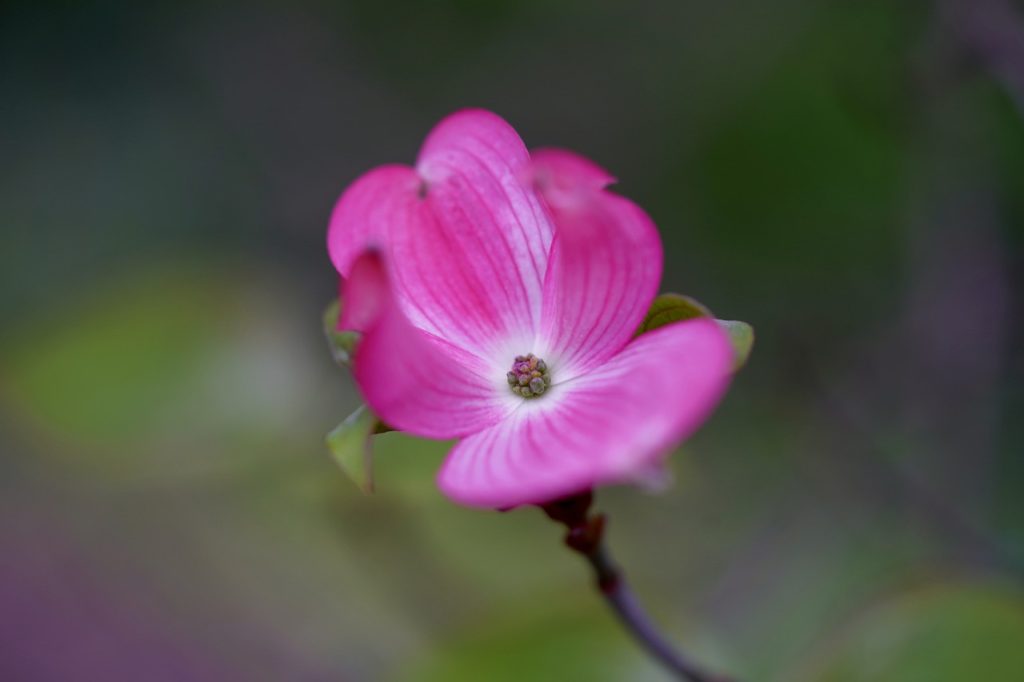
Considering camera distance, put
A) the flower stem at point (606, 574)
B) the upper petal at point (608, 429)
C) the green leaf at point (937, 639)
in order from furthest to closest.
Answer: the green leaf at point (937, 639) → the flower stem at point (606, 574) → the upper petal at point (608, 429)

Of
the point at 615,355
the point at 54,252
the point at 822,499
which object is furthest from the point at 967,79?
the point at 54,252

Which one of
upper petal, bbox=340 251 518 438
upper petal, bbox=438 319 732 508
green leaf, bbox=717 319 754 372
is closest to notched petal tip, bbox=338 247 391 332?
upper petal, bbox=340 251 518 438

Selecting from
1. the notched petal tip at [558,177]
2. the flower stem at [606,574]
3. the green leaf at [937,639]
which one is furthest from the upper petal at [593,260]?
the green leaf at [937,639]

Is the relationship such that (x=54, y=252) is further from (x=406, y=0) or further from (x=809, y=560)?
(x=809, y=560)

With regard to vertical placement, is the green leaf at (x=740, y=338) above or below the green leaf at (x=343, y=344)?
above

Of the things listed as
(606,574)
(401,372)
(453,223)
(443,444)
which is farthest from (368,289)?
(443,444)

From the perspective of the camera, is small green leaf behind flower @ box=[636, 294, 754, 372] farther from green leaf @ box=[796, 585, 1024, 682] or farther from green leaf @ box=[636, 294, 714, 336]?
green leaf @ box=[796, 585, 1024, 682]

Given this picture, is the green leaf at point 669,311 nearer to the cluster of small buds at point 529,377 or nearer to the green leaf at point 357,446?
the cluster of small buds at point 529,377
